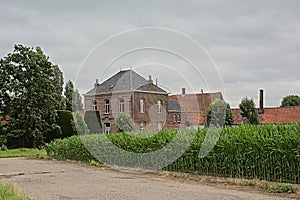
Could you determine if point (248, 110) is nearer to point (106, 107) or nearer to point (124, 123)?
point (124, 123)

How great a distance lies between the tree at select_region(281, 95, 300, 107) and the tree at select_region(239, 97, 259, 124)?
23.8 m

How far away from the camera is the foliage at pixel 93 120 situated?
2261 cm

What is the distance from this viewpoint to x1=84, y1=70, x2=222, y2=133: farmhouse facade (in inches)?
816

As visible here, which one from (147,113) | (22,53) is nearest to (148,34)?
(147,113)

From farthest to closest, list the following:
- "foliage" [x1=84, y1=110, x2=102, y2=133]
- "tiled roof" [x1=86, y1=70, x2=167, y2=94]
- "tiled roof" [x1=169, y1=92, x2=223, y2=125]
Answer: "foliage" [x1=84, y1=110, x2=102, y2=133]
"tiled roof" [x1=169, y1=92, x2=223, y2=125]
"tiled roof" [x1=86, y1=70, x2=167, y2=94]

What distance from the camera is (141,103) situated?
878 inches

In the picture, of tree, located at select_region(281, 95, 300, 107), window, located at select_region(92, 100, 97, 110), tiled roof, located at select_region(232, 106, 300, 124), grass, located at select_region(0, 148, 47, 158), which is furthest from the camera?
tree, located at select_region(281, 95, 300, 107)

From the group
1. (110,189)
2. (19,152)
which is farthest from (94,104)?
(110,189)

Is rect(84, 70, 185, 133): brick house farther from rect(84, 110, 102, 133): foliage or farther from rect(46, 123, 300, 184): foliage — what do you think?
rect(46, 123, 300, 184): foliage

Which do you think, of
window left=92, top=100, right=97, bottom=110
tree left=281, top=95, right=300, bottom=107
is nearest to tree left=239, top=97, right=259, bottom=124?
window left=92, top=100, right=97, bottom=110

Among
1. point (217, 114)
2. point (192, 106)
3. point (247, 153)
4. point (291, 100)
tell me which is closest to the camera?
point (247, 153)

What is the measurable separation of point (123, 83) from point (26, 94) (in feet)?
33.7

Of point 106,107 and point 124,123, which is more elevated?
point 106,107

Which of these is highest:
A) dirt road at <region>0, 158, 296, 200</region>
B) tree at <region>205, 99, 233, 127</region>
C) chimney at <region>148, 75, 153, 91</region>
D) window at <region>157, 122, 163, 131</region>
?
chimney at <region>148, 75, 153, 91</region>
